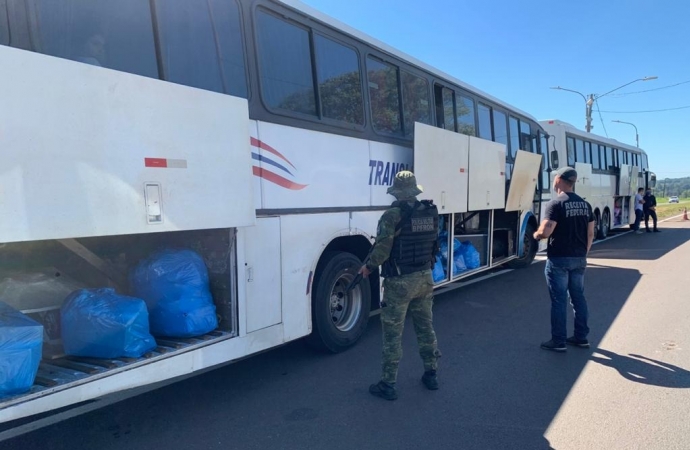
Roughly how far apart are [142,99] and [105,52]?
477 millimetres

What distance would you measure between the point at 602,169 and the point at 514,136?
33.4 ft

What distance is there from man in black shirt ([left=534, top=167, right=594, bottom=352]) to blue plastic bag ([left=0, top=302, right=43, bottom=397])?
463cm

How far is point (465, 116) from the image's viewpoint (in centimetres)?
776

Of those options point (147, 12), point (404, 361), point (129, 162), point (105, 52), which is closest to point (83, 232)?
point (129, 162)

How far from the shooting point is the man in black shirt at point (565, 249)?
5070 millimetres

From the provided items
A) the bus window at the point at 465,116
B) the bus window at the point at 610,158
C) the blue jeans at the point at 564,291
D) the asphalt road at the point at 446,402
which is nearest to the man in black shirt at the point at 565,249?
the blue jeans at the point at 564,291

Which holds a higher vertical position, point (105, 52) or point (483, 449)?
point (105, 52)

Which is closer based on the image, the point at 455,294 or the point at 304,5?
the point at 304,5

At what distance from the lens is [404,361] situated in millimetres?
4797

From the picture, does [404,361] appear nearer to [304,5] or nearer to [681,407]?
[681,407]

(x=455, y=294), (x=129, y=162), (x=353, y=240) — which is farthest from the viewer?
(x=455, y=294)

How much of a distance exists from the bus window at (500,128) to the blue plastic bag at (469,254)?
2.30 metres

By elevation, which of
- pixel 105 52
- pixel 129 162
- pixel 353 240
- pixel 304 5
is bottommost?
pixel 353 240

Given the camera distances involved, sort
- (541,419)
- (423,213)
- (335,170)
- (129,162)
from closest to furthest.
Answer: (129,162) → (541,419) → (423,213) → (335,170)
